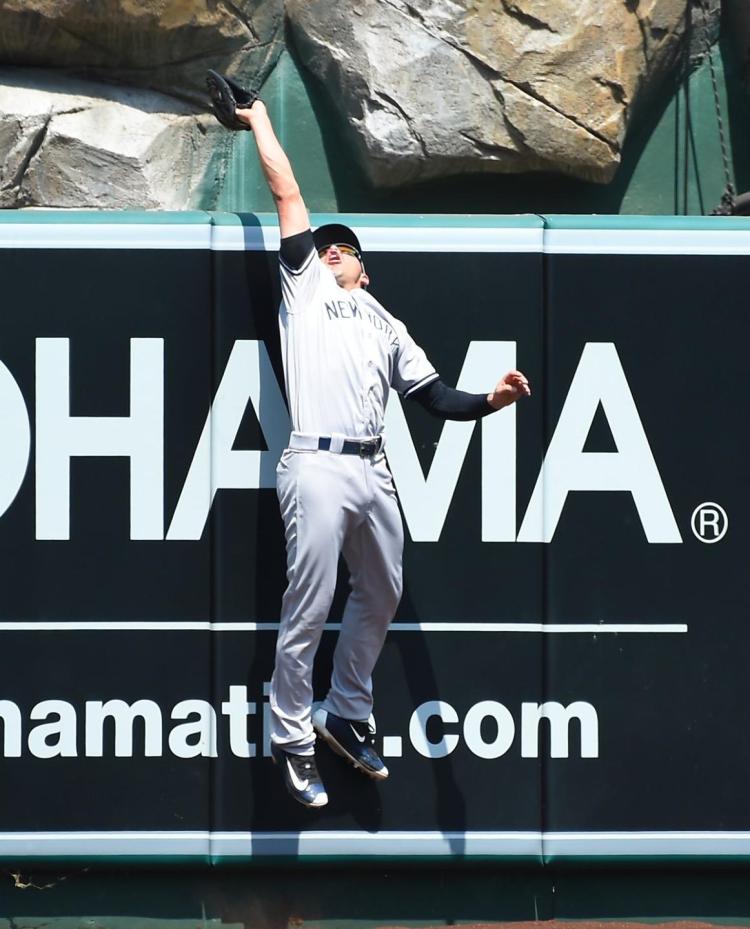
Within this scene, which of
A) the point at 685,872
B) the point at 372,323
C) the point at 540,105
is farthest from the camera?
the point at 540,105

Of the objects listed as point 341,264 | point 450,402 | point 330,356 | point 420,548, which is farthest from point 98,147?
point 420,548

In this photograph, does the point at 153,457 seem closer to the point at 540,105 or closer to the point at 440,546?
the point at 440,546

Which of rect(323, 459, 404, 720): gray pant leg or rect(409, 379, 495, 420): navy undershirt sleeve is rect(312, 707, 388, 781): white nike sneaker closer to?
rect(323, 459, 404, 720): gray pant leg

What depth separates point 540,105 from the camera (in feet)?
19.8

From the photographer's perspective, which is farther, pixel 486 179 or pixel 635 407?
pixel 486 179

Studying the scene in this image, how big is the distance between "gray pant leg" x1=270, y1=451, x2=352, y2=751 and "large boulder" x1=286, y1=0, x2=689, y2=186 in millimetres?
2061

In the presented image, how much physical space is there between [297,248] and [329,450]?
2.31ft

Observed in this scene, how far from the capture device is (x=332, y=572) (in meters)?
4.53

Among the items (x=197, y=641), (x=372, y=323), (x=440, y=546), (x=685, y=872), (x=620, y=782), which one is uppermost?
(x=372, y=323)

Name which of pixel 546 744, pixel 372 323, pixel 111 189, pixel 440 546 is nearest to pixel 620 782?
pixel 546 744

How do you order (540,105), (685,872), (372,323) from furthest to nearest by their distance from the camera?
(540,105) → (685,872) → (372,323)

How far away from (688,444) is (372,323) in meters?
1.28

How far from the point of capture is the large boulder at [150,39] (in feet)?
19.4

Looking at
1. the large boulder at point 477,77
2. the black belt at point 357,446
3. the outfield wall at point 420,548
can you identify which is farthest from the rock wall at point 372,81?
the black belt at point 357,446
